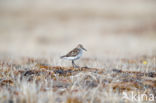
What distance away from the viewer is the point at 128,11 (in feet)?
114

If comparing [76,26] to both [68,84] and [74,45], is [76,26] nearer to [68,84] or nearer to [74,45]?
[74,45]

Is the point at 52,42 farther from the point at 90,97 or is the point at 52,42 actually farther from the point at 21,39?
the point at 90,97

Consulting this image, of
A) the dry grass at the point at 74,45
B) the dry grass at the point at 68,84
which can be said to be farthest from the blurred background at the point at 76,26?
the dry grass at the point at 68,84

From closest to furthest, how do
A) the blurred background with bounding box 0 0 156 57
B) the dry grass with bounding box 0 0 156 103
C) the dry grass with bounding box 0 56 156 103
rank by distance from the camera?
1. the dry grass with bounding box 0 56 156 103
2. the dry grass with bounding box 0 0 156 103
3. the blurred background with bounding box 0 0 156 57

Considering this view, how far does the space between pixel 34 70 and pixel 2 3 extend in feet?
119

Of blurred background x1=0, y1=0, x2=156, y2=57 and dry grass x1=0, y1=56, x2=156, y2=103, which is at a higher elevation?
blurred background x1=0, y1=0, x2=156, y2=57

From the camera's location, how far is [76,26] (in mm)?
29828

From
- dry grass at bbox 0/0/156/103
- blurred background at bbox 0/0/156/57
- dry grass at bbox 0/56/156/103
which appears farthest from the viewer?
blurred background at bbox 0/0/156/57

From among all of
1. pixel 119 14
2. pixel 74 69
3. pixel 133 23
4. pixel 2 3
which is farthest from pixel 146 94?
pixel 2 3

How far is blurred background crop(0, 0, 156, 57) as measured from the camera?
22188 mm

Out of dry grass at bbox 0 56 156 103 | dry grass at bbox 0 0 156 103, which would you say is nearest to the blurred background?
dry grass at bbox 0 0 156 103

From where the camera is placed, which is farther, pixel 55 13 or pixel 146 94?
pixel 55 13

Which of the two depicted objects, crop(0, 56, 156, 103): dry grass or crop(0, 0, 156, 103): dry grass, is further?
crop(0, 0, 156, 103): dry grass

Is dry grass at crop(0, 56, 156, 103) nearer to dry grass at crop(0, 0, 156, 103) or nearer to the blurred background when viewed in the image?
dry grass at crop(0, 0, 156, 103)
